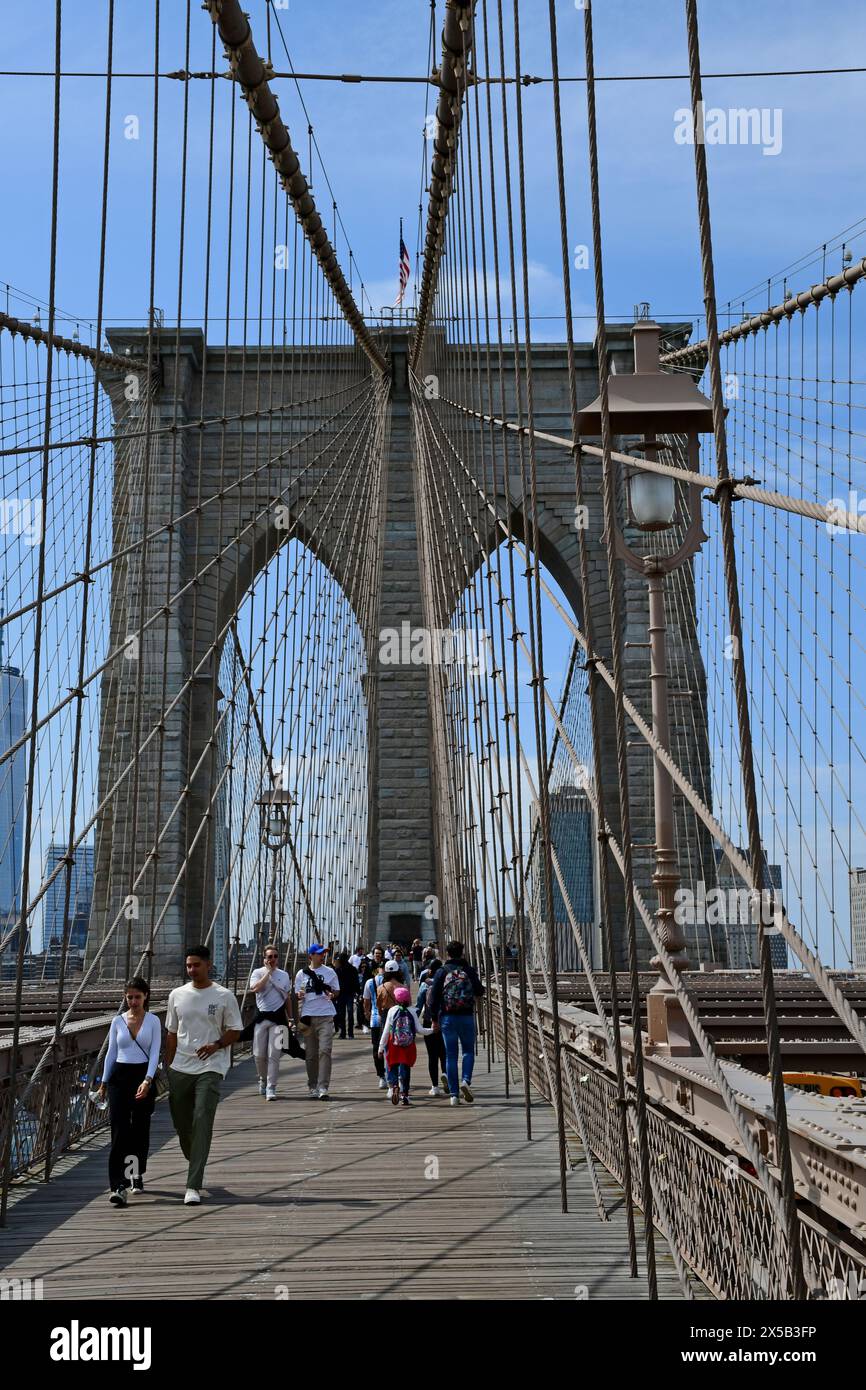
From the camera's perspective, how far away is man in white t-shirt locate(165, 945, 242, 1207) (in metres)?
5.16

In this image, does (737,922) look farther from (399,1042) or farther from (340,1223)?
(340,1223)

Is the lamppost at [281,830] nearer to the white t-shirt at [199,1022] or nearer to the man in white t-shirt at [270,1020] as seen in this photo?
the man in white t-shirt at [270,1020]

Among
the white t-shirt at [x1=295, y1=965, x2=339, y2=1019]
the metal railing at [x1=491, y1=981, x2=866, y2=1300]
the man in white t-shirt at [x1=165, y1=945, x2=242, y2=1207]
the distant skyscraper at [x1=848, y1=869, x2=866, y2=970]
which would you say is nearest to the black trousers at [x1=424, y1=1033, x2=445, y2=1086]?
the white t-shirt at [x1=295, y1=965, x2=339, y2=1019]

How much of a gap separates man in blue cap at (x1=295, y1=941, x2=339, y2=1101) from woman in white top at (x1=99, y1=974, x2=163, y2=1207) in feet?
8.81

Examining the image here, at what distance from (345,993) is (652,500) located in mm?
8049

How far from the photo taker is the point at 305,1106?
7.89 meters

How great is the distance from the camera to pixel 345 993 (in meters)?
12.7

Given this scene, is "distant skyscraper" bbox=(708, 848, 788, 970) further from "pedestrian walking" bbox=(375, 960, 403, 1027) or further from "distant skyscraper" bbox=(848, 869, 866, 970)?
"pedestrian walking" bbox=(375, 960, 403, 1027)

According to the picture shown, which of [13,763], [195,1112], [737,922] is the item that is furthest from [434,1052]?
[737,922]

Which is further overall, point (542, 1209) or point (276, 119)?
point (276, 119)

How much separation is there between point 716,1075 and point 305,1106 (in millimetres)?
5335
